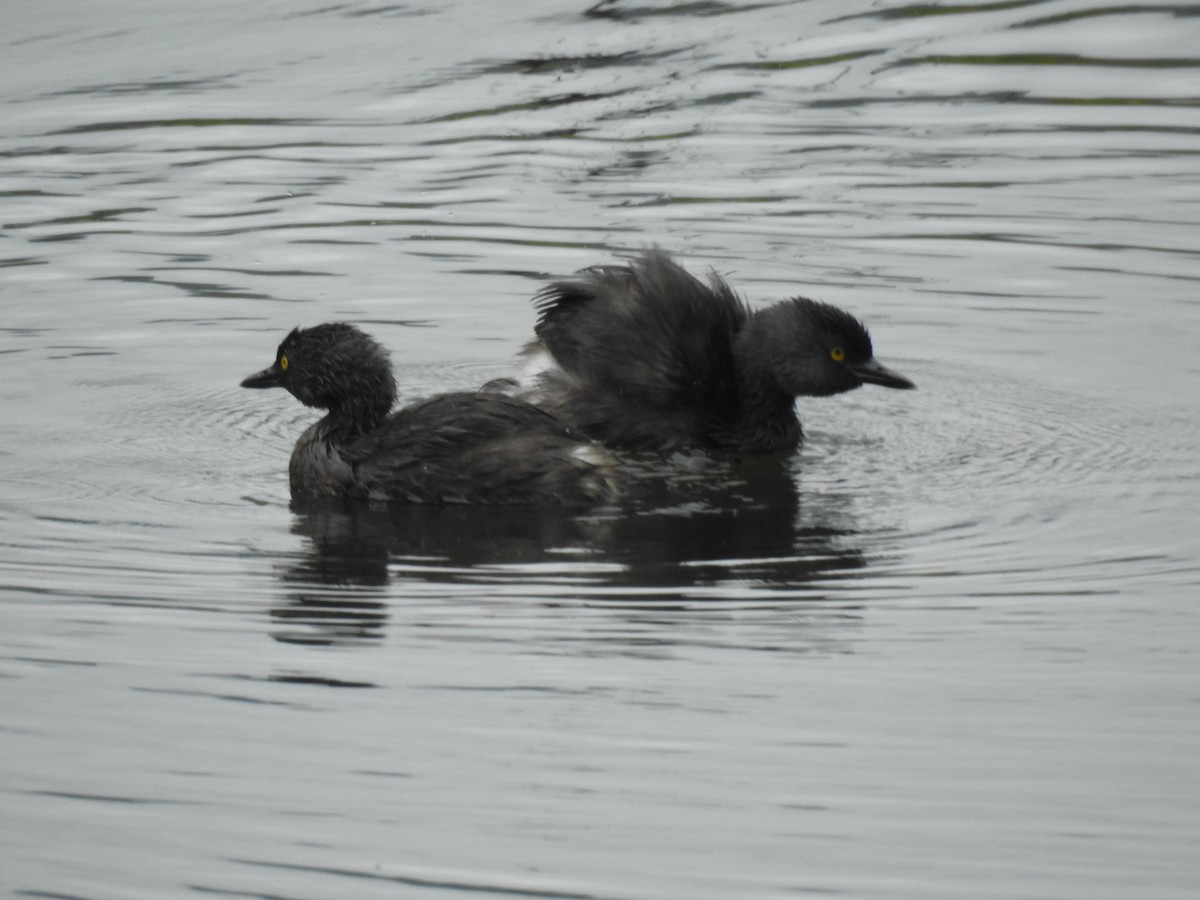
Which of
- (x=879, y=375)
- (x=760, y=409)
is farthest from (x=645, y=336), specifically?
(x=879, y=375)

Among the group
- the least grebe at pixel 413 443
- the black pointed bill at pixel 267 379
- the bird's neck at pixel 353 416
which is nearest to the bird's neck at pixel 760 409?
the least grebe at pixel 413 443

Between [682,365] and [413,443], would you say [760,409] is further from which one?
[413,443]

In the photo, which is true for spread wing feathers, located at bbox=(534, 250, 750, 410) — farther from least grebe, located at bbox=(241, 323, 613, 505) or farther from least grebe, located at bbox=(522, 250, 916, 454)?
least grebe, located at bbox=(241, 323, 613, 505)

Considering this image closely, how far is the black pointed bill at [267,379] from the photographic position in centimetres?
822

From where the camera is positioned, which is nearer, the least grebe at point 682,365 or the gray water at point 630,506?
the gray water at point 630,506

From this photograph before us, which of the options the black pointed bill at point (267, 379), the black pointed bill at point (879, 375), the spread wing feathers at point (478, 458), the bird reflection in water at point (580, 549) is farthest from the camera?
the black pointed bill at point (879, 375)

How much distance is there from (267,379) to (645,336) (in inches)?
60.5

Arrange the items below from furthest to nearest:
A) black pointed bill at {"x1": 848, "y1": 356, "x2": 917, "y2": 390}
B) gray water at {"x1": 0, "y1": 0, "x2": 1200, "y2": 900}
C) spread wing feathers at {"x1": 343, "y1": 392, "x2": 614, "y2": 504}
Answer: black pointed bill at {"x1": 848, "y1": 356, "x2": 917, "y2": 390} → spread wing feathers at {"x1": 343, "y1": 392, "x2": 614, "y2": 504} → gray water at {"x1": 0, "y1": 0, "x2": 1200, "y2": 900}

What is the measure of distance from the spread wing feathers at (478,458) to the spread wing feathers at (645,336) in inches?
27.2

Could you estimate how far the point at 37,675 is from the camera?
553 cm

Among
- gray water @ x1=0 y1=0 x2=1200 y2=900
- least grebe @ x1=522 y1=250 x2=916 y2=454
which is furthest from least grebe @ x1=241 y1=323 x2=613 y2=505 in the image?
least grebe @ x1=522 y1=250 x2=916 y2=454

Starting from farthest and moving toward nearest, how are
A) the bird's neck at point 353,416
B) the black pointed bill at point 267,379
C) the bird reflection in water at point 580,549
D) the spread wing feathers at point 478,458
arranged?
the black pointed bill at point 267,379 < the bird's neck at point 353,416 < the spread wing feathers at point 478,458 < the bird reflection in water at point 580,549

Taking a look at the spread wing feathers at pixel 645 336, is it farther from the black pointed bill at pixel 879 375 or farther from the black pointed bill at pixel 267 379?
the black pointed bill at pixel 267 379

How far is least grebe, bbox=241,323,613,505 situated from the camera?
25.0 feet
